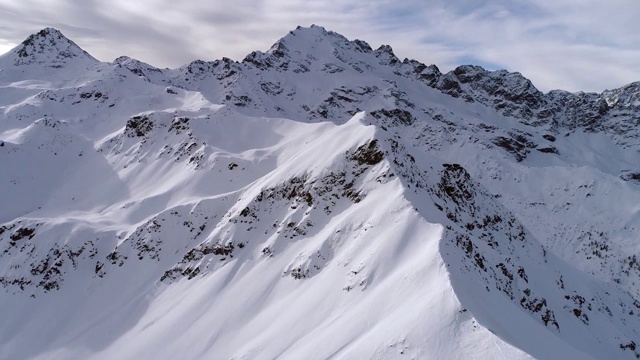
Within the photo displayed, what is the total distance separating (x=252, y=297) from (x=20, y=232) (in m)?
35.9

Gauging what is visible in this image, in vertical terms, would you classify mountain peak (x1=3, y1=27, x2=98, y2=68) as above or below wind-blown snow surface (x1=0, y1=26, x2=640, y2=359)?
above

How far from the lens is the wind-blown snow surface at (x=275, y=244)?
29261 millimetres

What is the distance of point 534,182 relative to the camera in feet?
380

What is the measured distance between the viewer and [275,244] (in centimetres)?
4503

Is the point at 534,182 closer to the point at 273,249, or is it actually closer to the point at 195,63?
the point at 273,249

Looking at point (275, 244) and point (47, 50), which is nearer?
point (275, 244)

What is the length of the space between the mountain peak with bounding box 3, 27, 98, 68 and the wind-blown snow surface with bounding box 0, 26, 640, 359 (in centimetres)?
3200

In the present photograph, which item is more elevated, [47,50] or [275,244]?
[47,50]

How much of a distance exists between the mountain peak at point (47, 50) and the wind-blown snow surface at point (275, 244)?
1260 inches

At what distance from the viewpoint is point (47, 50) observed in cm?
14225

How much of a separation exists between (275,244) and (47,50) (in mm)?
137311

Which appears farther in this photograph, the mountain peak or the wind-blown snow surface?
the mountain peak

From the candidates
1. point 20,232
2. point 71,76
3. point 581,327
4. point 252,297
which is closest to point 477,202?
point 581,327

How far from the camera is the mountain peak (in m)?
136
